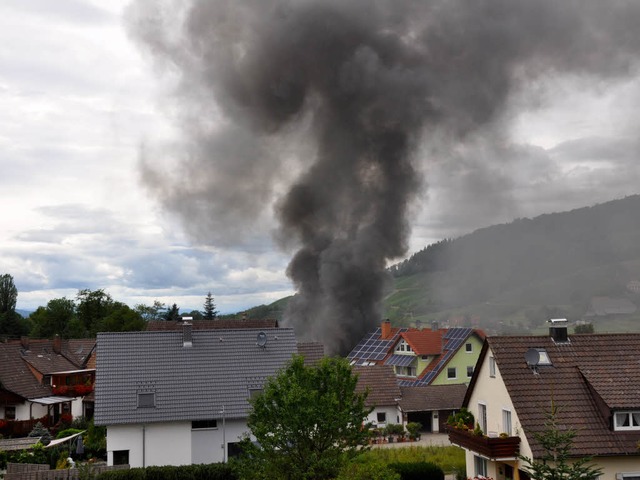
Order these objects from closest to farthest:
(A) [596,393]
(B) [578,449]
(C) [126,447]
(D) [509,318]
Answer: (B) [578,449], (A) [596,393], (C) [126,447], (D) [509,318]

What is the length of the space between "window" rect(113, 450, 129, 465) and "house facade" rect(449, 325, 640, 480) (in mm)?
11962

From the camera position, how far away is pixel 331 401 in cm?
1634

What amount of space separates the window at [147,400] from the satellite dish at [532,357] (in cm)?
1375

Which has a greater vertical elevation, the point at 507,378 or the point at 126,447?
the point at 507,378

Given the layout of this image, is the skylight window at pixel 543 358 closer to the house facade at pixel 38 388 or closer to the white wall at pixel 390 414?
the white wall at pixel 390 414

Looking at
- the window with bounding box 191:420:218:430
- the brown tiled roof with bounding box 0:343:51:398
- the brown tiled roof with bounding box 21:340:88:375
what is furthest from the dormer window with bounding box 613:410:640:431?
the brown tiled roof with bounding box 21:340:88:375

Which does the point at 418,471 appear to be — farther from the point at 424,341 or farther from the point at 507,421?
the point at 424,341

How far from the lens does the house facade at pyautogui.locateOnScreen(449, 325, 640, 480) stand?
20.2m

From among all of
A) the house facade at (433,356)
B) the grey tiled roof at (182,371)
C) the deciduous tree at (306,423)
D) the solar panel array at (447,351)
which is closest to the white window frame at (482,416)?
the grey tiled roof at (182,371)

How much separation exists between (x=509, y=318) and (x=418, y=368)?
346 ft

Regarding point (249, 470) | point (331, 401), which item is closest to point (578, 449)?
point (331, 401)

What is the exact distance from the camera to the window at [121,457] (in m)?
25.5

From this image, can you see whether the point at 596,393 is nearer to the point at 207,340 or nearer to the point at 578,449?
the point at 578,449

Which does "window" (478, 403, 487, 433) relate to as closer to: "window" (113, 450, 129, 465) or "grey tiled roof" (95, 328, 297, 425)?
"grey tiled roof" (95, 328, 297, 425)
